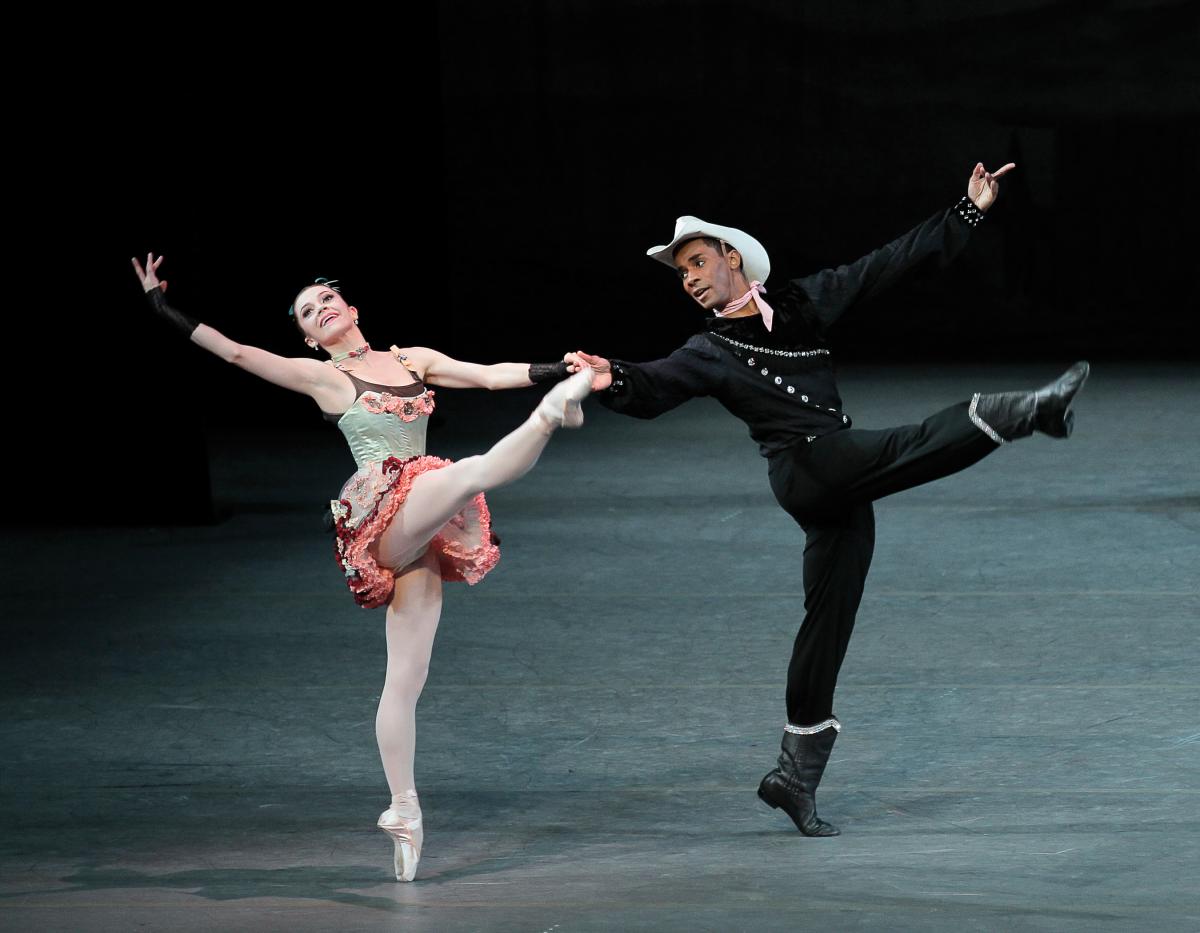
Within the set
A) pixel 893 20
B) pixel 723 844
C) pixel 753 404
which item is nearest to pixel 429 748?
pixel 723 844

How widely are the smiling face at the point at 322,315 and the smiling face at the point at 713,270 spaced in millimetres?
717

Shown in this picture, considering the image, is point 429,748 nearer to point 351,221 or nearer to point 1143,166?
point 351,221

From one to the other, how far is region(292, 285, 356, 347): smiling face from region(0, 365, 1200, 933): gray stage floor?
Result: 1103 millimetres

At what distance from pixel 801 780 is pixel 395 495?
1.08 m

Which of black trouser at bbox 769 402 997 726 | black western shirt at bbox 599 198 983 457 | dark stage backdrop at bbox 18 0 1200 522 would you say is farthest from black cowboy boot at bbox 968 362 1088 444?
dark stage backdrop at bbox 18 0 1200 522

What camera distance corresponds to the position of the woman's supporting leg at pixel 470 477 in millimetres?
3260

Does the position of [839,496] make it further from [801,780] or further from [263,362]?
[263,362]

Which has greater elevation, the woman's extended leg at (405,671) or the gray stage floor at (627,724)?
the woman's extended leg at (405,671)

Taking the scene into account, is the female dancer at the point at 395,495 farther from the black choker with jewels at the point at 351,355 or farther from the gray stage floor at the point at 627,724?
the gray stage floor at the point at 627,724

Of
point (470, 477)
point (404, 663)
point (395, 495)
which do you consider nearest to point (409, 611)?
point (404, 663)

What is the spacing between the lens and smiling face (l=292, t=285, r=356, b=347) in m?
3.60

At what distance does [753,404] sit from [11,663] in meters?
2.90

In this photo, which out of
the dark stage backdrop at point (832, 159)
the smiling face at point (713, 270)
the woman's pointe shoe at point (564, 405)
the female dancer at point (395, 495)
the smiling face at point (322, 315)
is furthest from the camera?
the dark stage backdrop at point (832, 159)

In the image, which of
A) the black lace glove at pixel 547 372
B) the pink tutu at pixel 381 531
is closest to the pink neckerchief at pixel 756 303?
the black lace glove at pixel 547 372
